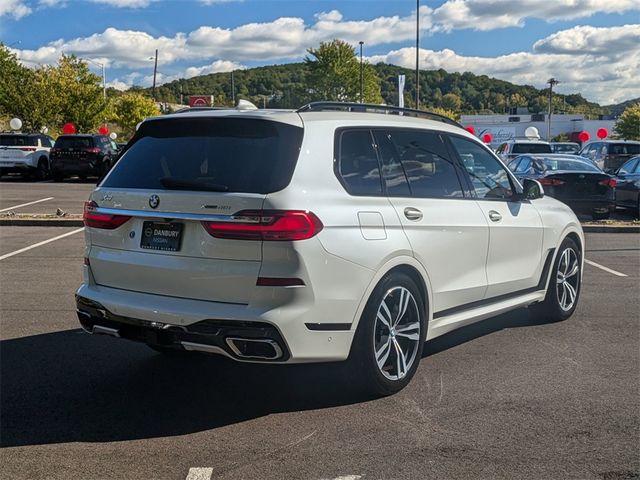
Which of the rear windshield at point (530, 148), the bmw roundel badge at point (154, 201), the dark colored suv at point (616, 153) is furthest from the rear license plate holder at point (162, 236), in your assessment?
the dark colored suv at point (616, 153)

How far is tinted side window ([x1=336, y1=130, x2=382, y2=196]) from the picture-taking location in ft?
14.8

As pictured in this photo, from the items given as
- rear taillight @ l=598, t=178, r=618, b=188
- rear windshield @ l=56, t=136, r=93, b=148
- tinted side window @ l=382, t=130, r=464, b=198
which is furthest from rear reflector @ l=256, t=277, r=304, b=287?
rear windshield @ l=56, t=136, r=93, b=148

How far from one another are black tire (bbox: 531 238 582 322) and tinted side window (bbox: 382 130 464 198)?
180 centimetres

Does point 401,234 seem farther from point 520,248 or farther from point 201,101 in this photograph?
point 201,101

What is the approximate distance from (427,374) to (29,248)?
309 inches

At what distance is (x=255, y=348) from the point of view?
159 inches

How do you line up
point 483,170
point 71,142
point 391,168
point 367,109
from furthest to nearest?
point 71,142 → point 483,170 → point 367,109 → point 391,168

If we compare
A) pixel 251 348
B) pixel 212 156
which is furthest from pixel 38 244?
pixel 251 348

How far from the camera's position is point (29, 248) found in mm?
10922

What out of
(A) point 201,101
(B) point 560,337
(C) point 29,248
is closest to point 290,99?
(A) point 201,101

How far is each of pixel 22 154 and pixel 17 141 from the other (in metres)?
0.50

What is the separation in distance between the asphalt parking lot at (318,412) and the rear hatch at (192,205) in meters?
0.80

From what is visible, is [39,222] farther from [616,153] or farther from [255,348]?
[616,153]

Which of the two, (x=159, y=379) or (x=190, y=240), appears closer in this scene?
(x=190, y=240)
